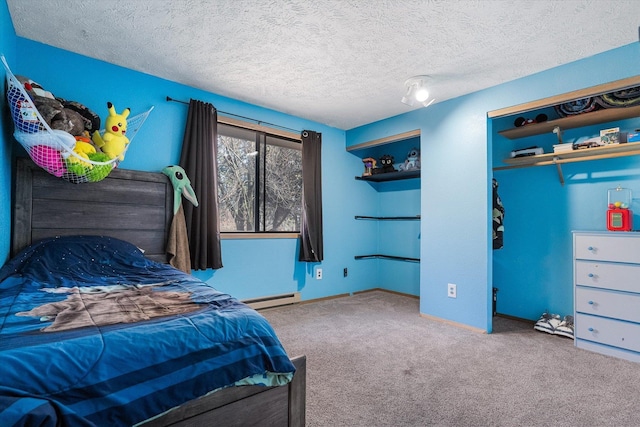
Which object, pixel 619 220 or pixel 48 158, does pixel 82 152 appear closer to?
pixel 48 158

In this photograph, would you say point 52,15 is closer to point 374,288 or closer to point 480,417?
point 480,417

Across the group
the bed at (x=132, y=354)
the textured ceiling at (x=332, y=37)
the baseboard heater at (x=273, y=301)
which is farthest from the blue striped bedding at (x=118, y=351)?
the baseboard heater at (x=273, y=301)

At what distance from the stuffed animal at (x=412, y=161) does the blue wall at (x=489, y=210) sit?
485 mm

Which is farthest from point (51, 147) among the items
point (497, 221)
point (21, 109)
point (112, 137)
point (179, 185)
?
A: point (497, 221)

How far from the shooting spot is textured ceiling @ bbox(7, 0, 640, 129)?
5.92ft

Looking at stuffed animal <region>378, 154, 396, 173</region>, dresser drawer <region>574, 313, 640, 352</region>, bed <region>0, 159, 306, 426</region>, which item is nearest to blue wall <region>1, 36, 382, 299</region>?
stuffed animal <region>378, 154, 396, 173</region>

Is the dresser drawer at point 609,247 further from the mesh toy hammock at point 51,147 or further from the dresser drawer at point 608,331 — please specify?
the mesh toy hammock at point 51,147

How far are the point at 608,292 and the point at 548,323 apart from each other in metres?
0.60

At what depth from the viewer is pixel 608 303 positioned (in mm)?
2293

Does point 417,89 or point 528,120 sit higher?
point 417,89

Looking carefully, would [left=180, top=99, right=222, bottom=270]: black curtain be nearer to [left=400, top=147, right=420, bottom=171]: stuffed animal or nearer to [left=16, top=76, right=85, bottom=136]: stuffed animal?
[left=16, top=76, right=85, bottom=136]: stuffed animal

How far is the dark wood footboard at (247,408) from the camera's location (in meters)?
0.89

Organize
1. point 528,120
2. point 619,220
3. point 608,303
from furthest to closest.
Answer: point 528,120, point 619,220, point 608,303

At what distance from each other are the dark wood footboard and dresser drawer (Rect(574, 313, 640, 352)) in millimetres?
2407
